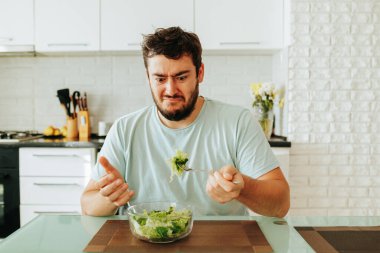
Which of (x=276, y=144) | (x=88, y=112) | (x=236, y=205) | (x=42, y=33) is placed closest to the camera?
(x=236, y=205)

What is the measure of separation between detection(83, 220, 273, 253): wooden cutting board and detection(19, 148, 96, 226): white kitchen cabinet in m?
1.81

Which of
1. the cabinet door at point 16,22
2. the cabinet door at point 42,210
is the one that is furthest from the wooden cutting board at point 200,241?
the cabinet door at point 16,22

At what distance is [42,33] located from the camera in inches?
130

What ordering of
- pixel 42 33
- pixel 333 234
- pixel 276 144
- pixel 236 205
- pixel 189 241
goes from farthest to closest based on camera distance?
pixel 42 33 → pixel 276 144 → pixel 236 205 → pixel 333 234 → pixel 189 241

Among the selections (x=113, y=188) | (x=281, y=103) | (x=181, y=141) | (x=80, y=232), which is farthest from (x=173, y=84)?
(x=281, y=103)

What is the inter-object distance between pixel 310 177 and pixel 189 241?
7.03 feet

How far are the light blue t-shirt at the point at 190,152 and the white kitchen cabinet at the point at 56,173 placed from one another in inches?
52.9

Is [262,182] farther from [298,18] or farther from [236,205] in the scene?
[298,18]

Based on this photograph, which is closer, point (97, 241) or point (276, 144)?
point (97, 241)

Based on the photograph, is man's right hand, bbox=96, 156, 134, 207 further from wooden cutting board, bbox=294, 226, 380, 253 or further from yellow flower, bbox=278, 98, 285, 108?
yellow flower, bbox=278, 98, 285, 108

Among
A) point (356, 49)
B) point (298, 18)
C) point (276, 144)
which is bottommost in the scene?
point (276, 144)

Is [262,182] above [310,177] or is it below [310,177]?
above

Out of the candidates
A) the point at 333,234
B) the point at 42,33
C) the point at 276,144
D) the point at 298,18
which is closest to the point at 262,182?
the point at 333,234

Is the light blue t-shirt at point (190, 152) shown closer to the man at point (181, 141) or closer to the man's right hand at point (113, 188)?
the man at point (181, 141)
